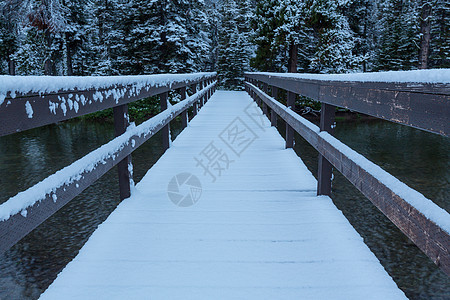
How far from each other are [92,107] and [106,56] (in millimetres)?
27899

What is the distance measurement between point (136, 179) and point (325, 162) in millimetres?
10053

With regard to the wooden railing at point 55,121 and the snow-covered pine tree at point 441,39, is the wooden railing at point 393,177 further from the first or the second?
the snow-covered pine tree at point 441,39

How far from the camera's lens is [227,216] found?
3.20m

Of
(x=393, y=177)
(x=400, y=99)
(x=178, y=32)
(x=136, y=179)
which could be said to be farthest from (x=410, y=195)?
(x=178, y=32)

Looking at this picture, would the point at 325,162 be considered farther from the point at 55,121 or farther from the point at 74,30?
the point at 74,30

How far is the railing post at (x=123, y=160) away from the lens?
325 cm

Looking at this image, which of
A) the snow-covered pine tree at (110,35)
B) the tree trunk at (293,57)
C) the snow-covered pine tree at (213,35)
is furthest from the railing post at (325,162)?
the snow-covered pine tree at (213,35)

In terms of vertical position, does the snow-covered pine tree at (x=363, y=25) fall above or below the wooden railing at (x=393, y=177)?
above

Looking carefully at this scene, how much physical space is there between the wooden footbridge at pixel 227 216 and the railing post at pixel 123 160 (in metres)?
0.01

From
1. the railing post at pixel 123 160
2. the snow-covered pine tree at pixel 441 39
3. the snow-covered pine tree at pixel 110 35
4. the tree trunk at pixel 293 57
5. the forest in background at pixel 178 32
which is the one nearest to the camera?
the railing post at pixel 123 160

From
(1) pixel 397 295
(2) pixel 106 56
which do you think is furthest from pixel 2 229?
(2) pixel 106 56

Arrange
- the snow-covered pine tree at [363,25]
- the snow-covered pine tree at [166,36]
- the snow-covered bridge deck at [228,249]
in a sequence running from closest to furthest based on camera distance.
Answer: the snow-covered bridge deck at [228,249] → the snow-covered pine tree at [166,36] → the snow-covered pine tree at [363,25]

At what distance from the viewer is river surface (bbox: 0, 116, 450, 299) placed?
303 inches

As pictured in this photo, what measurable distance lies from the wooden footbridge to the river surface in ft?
16.8
